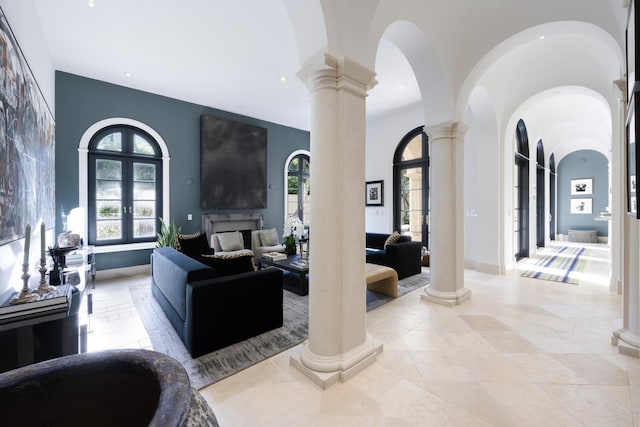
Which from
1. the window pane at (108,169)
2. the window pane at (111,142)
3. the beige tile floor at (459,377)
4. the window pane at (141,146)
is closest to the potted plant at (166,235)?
the window pane at (108,169)

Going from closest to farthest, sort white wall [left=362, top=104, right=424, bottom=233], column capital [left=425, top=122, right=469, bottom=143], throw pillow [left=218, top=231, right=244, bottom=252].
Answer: column capital [left=425, top=122, right=469, bottom=143]
throw pillow [left=218, top=231, right=244, bottom=252]
white wall [left=362, top=104, right=424, bottom=233]

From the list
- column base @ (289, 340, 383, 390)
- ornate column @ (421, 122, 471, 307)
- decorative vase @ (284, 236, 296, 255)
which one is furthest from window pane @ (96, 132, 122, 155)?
ornate column @ (421, 122, 471, 307)

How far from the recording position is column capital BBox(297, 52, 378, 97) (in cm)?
194

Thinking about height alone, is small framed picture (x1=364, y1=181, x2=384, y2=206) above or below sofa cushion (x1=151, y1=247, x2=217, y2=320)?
above

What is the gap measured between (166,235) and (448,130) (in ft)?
16.6

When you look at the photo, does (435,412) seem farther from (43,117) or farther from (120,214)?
(120,214)

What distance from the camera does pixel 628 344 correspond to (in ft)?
7.52

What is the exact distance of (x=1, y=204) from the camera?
1.75 meters

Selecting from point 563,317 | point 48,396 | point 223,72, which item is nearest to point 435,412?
point 48,396

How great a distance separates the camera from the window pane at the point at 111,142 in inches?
198

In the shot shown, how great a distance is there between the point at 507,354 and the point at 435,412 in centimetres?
105

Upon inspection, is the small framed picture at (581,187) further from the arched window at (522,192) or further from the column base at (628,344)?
the column base at (628,344)

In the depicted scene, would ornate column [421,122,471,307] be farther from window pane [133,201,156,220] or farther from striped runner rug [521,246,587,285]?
window pane [133,201,156,220]

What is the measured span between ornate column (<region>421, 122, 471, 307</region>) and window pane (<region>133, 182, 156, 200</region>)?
203 inches
